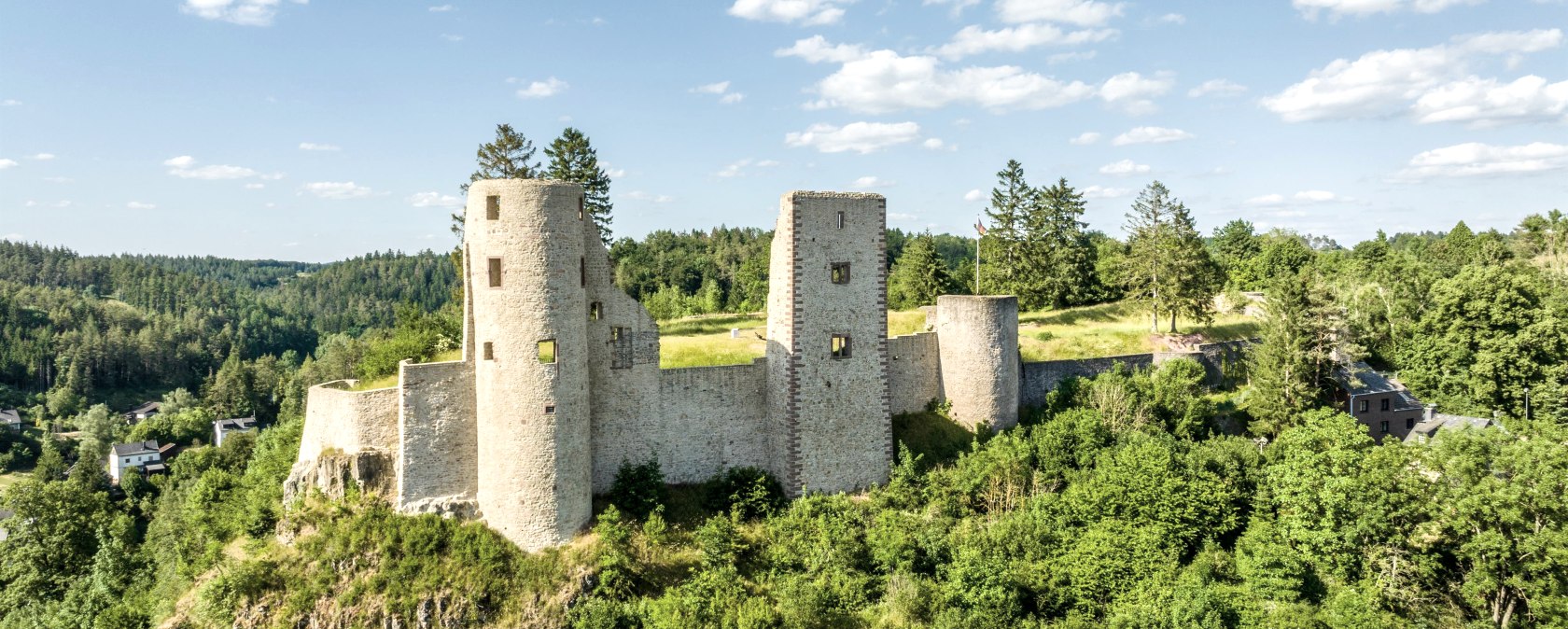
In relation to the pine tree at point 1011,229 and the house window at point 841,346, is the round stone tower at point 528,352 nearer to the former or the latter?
the house window at point 841,346

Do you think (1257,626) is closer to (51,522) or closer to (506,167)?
(506,167)

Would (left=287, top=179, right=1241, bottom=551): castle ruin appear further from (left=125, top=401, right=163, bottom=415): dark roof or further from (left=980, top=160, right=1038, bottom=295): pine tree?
(left=125, top=401, right=163, bottom=415): dark roof

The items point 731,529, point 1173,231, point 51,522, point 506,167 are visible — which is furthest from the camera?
point 1173,231

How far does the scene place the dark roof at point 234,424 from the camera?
310 ft

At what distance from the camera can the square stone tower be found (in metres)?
27.8

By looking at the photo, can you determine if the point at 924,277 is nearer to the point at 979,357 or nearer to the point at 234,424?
the point at 979,357

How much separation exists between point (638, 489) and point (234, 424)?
89195 millimetres

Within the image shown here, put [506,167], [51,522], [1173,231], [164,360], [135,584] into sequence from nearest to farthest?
[135,584]
[506,167]
[51,522]
[1173,231]
[164,360]

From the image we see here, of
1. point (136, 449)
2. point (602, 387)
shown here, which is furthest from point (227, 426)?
Answer: point (602, 387)

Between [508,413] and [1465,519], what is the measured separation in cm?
2722

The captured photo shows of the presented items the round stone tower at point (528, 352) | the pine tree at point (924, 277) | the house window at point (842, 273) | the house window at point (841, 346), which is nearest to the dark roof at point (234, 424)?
the pine tree at point (924, 277)

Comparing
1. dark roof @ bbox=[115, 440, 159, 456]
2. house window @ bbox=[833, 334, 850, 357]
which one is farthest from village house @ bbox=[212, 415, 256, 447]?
house window @ bbox=[833, 334, 850, 357]

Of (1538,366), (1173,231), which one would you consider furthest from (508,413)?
(1538,366)

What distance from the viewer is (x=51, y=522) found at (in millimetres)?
42562
